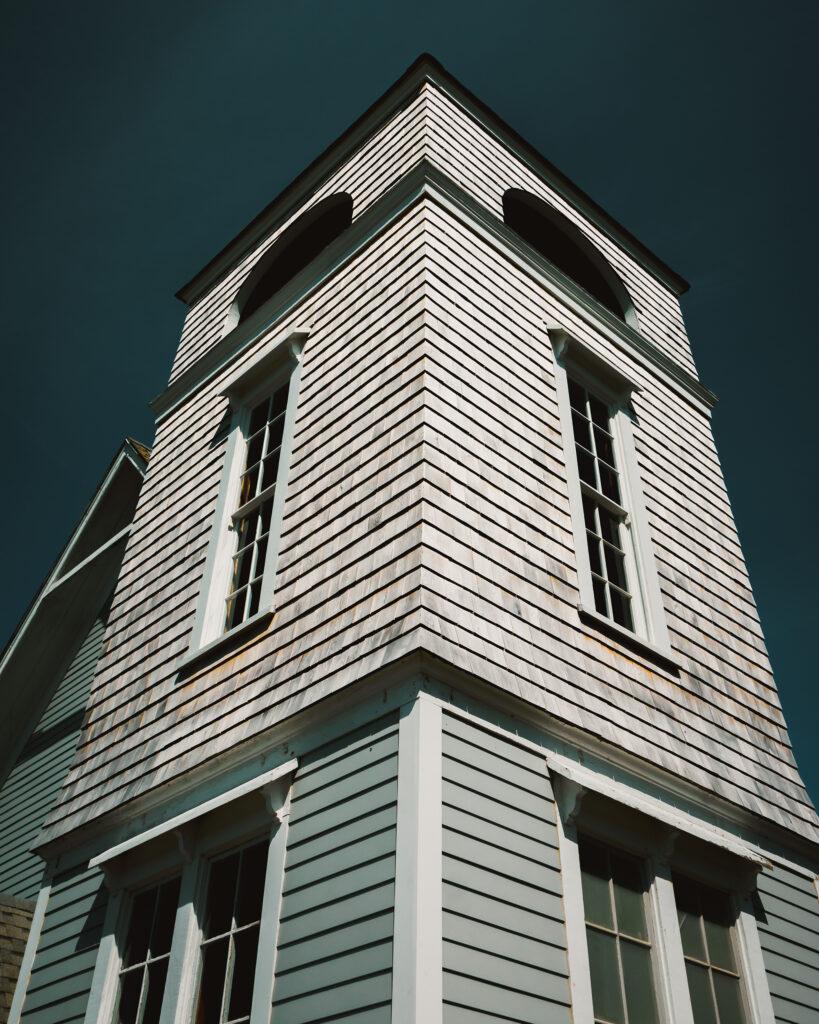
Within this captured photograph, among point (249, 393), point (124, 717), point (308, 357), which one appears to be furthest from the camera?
point (249, 393)

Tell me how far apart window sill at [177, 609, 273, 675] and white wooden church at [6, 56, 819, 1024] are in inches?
0.9

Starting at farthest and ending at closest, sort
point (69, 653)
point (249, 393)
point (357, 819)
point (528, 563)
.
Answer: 1. point (69, 653)
2. point (249, 393)
3. point (528, 563)
4. point (357, 819)

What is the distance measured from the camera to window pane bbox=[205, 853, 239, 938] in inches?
237

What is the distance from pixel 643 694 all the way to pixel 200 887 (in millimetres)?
3226

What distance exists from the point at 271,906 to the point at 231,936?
1.83ft

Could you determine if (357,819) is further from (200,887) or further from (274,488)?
(274,488)

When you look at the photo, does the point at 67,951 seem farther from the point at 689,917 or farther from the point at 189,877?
the point at 689,917

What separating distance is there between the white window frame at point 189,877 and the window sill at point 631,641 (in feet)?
7.72

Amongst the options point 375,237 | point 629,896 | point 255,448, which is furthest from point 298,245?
point 629,896

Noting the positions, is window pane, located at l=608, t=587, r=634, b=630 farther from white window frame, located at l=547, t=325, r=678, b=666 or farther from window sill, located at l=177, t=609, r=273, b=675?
window sill, located at l=177, t=609, r=273, b=675

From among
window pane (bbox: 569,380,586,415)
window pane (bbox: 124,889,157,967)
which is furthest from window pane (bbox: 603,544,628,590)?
window pane (bbox: 124,889,157,967)

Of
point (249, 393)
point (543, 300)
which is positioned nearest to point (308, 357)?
point (249, 393)

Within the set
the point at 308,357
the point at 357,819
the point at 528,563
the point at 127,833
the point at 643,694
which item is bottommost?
the point at 357,819

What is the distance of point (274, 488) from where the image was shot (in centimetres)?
814
